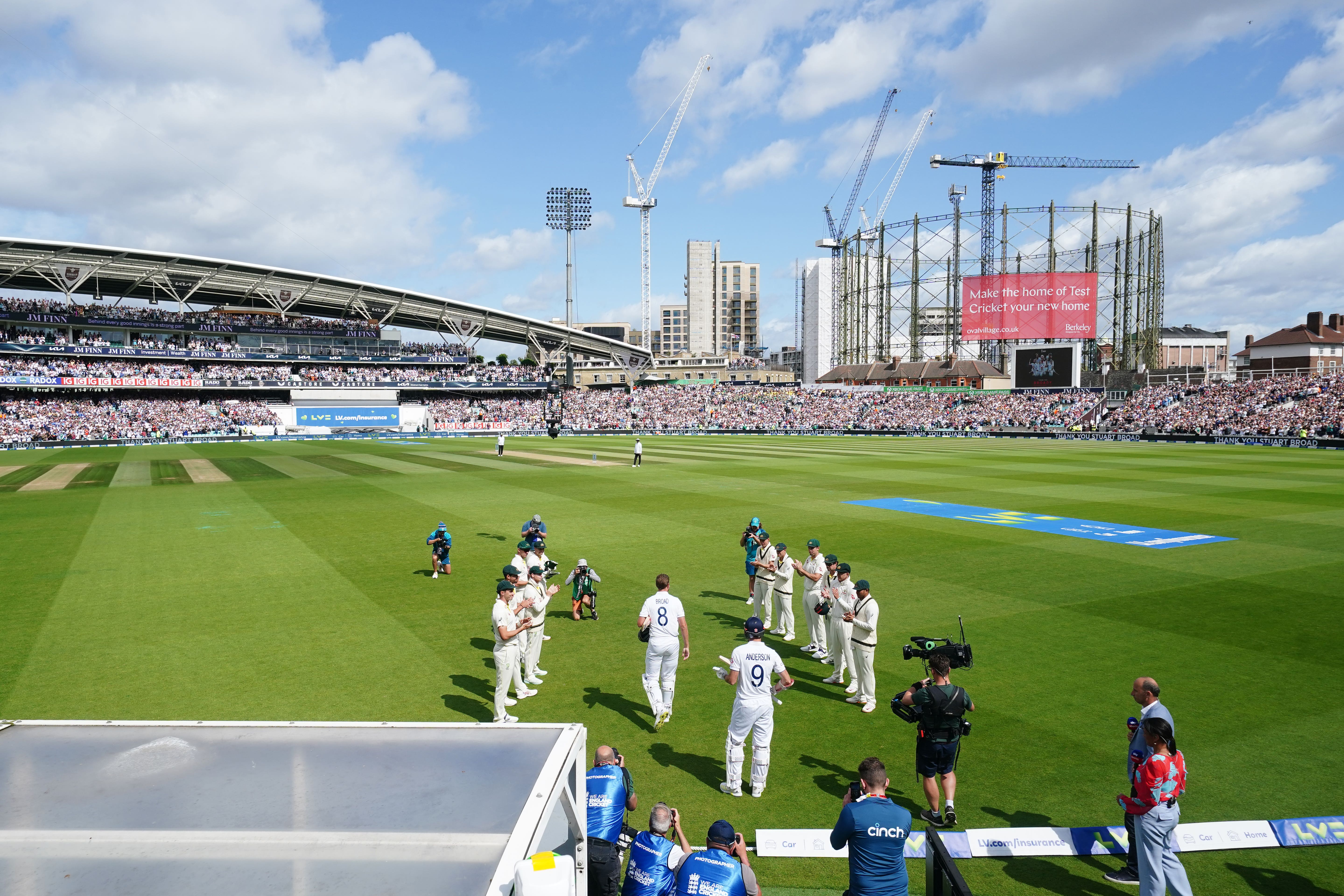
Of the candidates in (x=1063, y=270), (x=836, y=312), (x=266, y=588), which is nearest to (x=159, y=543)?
(x=266, y=588)

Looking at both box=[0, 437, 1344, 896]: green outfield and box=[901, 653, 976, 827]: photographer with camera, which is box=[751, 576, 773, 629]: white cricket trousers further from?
box=[901, 653, 976, 827]: photographer with camera

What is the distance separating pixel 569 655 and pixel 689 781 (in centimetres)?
452

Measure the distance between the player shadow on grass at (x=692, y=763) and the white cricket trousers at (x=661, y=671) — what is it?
0.61 m

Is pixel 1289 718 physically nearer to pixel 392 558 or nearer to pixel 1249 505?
pixel 392 558

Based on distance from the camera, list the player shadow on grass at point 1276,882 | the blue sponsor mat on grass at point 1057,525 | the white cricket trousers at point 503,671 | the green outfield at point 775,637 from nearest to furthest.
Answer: the player shadow on grass at point 1276,882
the green outfield at point 775,637
the white cricket trousers at point 503,671
the blue sponsor mat on grass at point 1057,525

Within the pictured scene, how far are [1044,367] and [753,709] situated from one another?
88012 mm

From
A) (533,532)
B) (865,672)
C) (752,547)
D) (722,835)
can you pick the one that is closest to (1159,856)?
(722,835)

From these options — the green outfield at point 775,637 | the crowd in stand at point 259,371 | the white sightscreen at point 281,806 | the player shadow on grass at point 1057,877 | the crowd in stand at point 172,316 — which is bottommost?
the player shadow on grass at point 1057,877

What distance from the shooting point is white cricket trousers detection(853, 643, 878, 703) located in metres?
9.74

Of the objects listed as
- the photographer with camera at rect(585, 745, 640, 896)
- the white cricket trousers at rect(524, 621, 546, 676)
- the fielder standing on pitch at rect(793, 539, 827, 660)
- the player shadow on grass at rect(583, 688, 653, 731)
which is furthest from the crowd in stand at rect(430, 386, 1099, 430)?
the photographer with camera at rect(585, 745, 640, 896)

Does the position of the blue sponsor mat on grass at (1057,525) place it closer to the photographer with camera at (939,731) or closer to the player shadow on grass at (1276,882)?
the player shadow on grass at (1276,882)

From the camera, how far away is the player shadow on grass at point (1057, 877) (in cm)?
637

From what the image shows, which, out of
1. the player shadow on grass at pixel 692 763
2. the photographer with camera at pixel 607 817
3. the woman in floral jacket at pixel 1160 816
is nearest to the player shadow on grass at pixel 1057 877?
the woman in floral jacket at pixel 1160 816

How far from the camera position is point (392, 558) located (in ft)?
61.0
